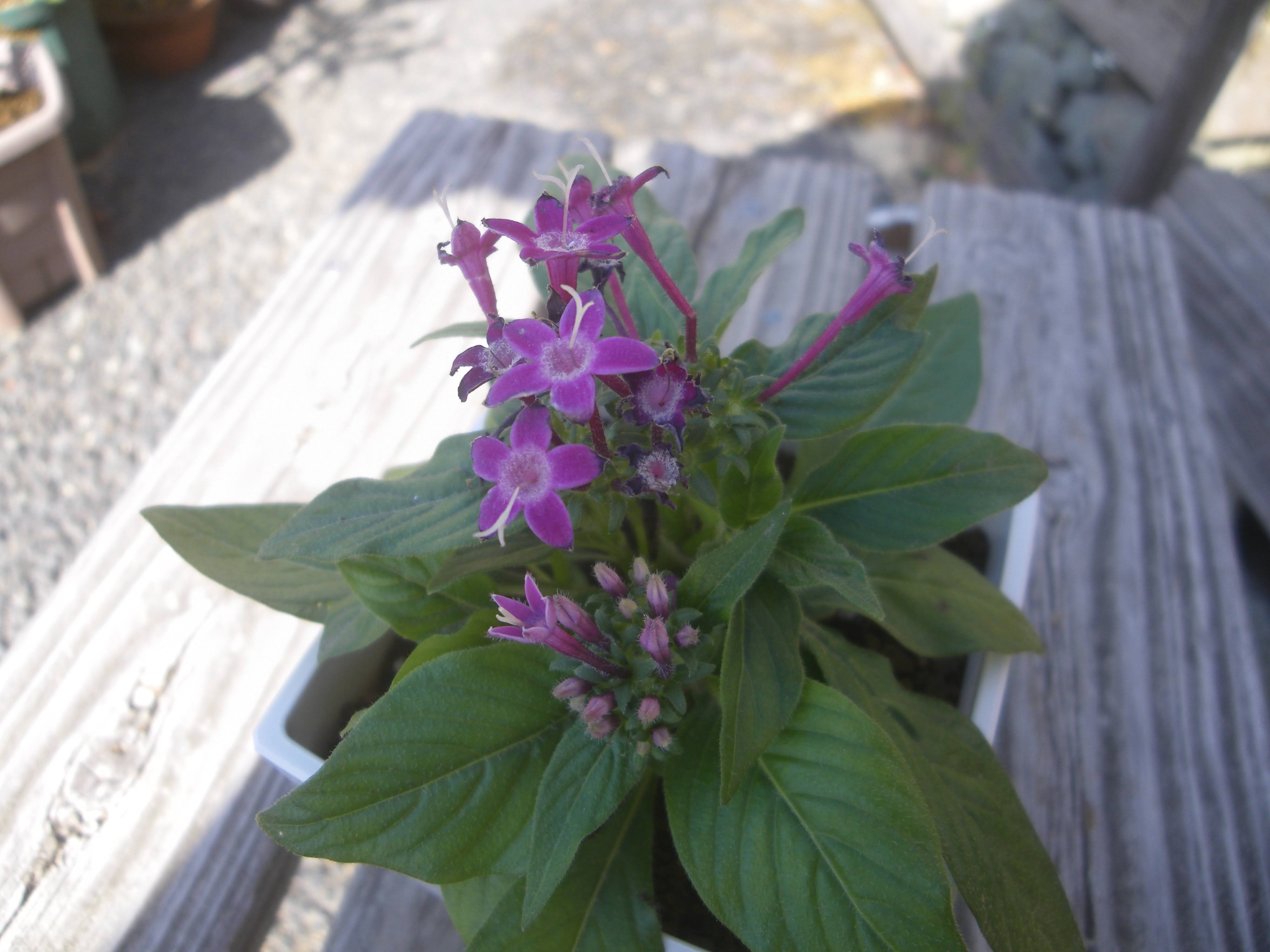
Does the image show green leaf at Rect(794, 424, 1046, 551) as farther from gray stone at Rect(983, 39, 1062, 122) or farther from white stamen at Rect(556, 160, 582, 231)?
gray stone at Rect(983, 39, 1062, 122)

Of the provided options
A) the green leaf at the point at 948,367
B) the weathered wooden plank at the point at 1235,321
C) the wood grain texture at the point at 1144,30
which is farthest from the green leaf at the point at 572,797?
the wood grain texture at the point at 1144,30

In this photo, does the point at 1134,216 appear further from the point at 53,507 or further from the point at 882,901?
the point at 53,507

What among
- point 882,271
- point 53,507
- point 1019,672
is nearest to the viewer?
point 882,271

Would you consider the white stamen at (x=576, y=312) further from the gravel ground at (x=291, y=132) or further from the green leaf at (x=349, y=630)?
the gravel ground at (x=291, y=132)

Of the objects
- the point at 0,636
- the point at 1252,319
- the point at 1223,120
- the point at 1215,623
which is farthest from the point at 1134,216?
the point at 0,636

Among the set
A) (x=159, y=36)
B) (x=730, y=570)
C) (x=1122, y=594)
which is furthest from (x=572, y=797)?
(x=159, y=36)

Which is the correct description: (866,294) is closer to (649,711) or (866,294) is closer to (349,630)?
(649,711)
